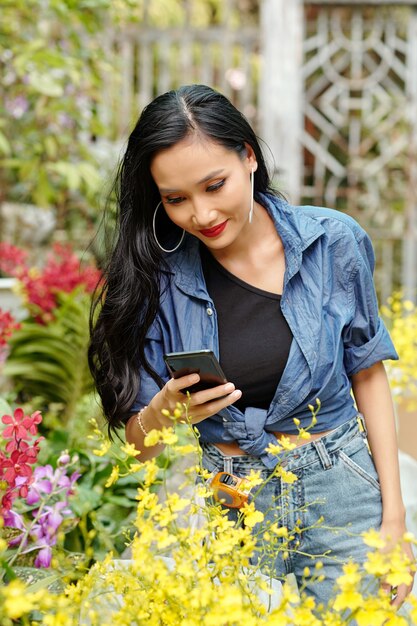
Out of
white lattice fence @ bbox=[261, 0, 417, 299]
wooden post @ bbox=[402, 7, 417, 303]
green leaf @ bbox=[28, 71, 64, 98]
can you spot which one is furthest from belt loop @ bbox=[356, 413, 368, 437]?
wooden post @ bbox=[402, 7, 417, 303]

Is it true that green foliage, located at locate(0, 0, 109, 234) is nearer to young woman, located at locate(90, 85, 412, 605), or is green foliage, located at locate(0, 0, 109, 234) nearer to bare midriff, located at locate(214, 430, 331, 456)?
young woman, located at locate(90, 85, 412, 605)

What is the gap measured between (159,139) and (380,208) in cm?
431

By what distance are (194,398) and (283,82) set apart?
4.30 metres

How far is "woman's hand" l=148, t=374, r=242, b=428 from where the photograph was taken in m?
1.44

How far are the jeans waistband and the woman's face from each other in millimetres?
408

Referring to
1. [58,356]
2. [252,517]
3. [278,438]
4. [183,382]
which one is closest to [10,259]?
[58,356]

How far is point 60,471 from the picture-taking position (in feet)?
5.82

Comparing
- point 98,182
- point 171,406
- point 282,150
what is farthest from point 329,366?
point 282,150

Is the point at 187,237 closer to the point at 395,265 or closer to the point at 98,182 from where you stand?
the point at 98,182

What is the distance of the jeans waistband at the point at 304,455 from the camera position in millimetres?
1603

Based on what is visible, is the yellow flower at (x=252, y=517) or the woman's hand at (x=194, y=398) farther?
the woman's hand at (x=194, y=398)

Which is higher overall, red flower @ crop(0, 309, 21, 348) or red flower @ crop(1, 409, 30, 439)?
red flower @ crop(1, 409, 30, 439)

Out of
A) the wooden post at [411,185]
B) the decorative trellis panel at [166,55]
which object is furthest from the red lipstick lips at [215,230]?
the wooden post at [411,185]

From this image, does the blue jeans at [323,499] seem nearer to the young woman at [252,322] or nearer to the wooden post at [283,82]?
the young woman at [252,322]
